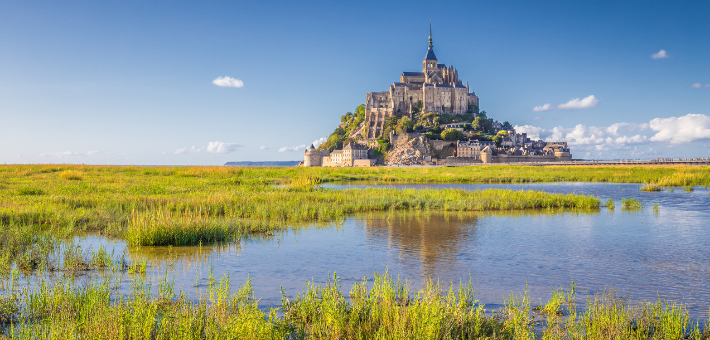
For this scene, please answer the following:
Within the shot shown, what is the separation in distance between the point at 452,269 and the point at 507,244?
2.91 m

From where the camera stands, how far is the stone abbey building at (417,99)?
116062mm

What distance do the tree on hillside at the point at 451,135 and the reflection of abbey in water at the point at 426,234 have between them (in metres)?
88.8

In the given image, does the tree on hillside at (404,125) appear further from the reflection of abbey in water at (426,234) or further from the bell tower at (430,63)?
the reflection of abbey in water at (426,234)

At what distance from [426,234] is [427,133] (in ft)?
311

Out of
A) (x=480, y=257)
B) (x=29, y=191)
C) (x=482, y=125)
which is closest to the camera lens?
(x=480, y=257)

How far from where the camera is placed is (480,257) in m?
8.94

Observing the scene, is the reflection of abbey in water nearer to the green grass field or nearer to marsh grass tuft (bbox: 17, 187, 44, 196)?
the green grass field

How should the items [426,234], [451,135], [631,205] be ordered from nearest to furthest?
[426,234]
[631,205]
[451,135]

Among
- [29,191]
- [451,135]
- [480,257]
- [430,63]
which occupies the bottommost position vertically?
[480,257]

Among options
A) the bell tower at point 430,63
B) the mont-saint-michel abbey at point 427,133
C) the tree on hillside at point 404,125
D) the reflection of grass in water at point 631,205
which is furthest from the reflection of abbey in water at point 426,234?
the bell tower at point 430,63

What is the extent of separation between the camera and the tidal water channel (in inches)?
272

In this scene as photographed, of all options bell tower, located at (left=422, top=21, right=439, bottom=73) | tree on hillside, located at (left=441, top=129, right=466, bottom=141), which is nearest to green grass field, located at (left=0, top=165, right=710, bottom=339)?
tree on hillside, located at (left=441, top=129, right=466, bottom=141)

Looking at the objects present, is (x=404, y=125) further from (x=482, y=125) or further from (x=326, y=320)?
(x=326, y=320)

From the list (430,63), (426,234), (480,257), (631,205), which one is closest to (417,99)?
(430,63)
